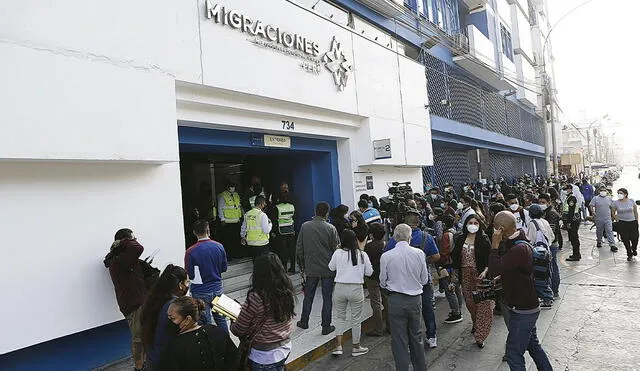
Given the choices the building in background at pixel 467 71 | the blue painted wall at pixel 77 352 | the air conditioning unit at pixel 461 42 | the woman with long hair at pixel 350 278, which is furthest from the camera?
the air conditioning unit at pixel 461 42

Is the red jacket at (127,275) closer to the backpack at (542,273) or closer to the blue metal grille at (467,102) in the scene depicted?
the backpack at (542,273)

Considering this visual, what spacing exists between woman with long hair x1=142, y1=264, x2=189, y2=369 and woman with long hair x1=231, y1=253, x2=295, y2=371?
0.49m

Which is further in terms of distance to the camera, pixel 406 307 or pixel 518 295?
pixel 406 307

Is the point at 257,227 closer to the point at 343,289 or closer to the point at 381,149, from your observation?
the point at 343,289

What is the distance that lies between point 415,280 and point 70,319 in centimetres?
386

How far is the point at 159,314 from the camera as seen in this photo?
3.05 m

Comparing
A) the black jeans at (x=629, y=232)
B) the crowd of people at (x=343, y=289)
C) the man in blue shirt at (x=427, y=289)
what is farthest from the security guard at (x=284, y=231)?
the black jeans at (x=629, y=232)

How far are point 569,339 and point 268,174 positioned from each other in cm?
744

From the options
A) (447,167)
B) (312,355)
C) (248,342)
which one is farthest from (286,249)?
(447,167)

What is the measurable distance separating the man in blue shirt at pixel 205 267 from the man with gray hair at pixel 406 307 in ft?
6.74

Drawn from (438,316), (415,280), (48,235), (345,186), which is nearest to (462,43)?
(345,186)

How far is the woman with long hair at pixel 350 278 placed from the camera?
508 centimetres

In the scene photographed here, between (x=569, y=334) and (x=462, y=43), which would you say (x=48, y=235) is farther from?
(x=462, y=43)

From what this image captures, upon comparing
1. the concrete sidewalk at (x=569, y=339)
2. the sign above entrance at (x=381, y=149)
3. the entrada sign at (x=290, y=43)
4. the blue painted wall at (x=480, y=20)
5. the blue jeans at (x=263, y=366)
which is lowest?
the concrete sidewalk at (x=569, y=339)
